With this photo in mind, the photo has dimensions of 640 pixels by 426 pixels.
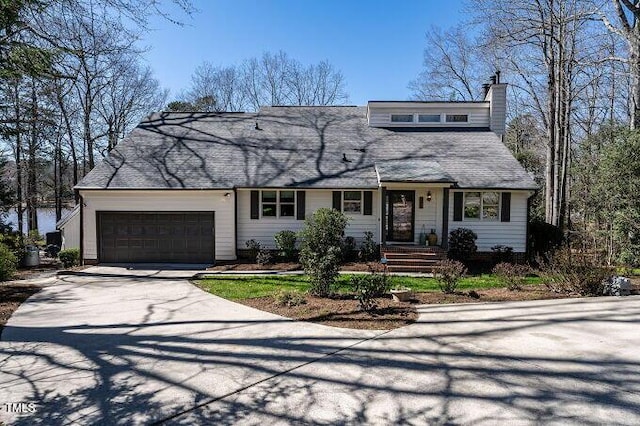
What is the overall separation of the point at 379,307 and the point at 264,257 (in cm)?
673

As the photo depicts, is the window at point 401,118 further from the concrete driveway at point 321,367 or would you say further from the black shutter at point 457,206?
the concrete driveway at point 321,367

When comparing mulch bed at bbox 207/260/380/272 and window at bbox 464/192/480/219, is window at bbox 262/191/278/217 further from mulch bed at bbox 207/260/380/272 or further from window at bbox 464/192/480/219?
window at bbox 464/192/480/219

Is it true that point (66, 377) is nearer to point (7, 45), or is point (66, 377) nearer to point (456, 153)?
point (7, 45)

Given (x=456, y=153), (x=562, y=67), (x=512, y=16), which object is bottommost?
(x=456, y=153)

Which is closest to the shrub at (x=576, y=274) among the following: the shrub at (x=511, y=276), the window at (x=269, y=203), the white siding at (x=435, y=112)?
the shrub at (x=511, y=276)

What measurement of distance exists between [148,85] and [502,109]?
83.8ft

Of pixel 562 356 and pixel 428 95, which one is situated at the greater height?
pixel 428 95

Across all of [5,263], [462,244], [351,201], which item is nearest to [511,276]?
[462,244]

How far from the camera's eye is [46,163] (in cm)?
2536

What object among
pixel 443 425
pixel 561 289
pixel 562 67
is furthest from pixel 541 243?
pixel 443 425

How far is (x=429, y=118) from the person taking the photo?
58.9ft

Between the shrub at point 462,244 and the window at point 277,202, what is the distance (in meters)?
5.81

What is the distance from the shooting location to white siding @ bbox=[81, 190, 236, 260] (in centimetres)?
1420

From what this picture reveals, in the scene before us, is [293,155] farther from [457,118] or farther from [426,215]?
[457,118]
